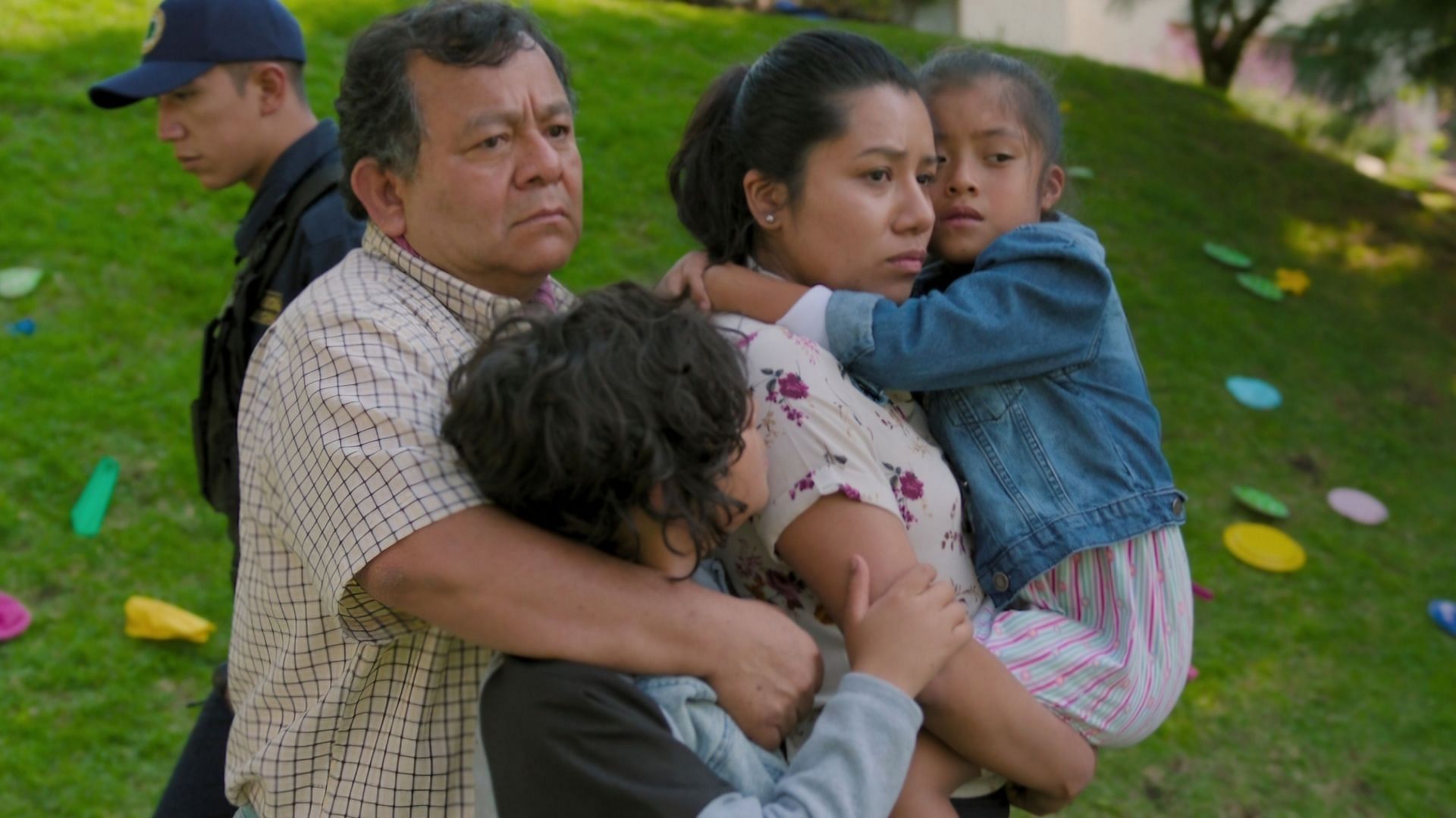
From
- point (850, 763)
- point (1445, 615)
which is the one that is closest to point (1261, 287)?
point (1445, 615)

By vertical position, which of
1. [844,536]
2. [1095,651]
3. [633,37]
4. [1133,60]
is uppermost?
[844,536]

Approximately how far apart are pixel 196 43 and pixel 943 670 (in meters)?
2.77

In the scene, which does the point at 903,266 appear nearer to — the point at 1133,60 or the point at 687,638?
the point at 687,638

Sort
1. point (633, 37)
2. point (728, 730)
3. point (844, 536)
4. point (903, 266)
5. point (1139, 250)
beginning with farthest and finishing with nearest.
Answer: point (633, 37)
point (1139, 250)
point (903, 266)
point (844, 536)
point (728, 730)

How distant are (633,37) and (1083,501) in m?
7.62

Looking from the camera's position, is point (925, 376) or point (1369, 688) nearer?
point (925, 376)

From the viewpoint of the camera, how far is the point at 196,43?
133 inches

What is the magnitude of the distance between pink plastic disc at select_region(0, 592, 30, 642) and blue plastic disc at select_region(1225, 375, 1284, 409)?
5.91m

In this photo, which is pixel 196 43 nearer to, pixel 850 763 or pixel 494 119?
pixel 494 119

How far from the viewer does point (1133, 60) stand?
14.9m

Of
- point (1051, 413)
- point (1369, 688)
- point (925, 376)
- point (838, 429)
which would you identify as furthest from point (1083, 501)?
point (1369, 688)

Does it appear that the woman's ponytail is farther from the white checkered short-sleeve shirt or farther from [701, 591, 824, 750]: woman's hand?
[701, 591, 824, 750]: woman's hand

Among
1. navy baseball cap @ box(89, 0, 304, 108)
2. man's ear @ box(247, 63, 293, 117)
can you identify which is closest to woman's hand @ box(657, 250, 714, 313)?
man's ear @ box(247, 63, 293, 117)

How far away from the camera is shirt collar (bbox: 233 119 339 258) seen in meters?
3.18
